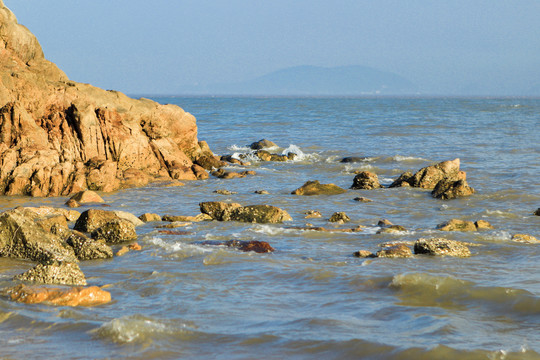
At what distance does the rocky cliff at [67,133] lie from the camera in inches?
684

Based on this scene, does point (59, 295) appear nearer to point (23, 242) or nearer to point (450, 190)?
point (23, 242)

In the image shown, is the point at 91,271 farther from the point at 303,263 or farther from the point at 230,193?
the point at 230,193

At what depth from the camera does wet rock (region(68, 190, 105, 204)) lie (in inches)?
631

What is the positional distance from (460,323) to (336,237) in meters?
5.18

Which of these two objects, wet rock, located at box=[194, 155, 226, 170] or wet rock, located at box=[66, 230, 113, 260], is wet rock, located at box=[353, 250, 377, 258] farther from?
wet rock, located at box=[194, 155, 226, 170]

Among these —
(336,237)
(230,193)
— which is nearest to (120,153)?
(230,193)

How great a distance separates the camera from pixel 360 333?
21.9 ft

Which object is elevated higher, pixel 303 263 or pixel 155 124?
pixel 155 124

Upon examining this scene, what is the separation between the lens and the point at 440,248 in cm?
1059

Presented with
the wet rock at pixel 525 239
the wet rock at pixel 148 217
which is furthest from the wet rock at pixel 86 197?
the wet rock at pixel 525 239

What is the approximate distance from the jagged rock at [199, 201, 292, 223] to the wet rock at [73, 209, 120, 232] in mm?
2519

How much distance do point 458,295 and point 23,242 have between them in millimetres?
6890

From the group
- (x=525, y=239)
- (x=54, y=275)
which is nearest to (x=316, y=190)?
(x=525, y=239)

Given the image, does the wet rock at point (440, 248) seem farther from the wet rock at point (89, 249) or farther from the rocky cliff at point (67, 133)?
the rocky cliff at point (67, 133)
